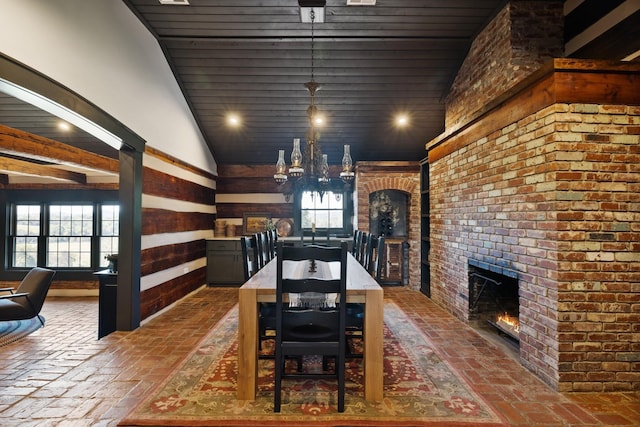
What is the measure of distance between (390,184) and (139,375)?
194 inches

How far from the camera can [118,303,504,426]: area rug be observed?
198 cm

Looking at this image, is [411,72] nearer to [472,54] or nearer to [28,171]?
[472,54]

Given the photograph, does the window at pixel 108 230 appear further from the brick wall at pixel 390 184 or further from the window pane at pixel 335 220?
the brick wall at pixel 390 184

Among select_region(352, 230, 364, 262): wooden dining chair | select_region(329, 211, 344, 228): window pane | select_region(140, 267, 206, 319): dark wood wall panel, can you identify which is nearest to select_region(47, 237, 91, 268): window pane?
select_region(140, 267, 206, 319): dark wood wall panel

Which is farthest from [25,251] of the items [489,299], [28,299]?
[489,299]

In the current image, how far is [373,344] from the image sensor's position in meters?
2.21

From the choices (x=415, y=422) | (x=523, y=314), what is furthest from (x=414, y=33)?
(x=415, y=422)

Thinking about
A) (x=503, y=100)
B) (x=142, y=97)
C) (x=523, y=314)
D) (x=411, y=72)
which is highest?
(x=411, y=72)

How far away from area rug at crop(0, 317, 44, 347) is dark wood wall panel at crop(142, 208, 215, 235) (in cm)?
182

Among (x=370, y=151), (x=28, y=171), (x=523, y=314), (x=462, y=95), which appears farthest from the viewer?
(x=370, y=151)

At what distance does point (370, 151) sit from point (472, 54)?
2478 millimetres

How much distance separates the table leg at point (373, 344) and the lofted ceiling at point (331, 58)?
9.74 feet

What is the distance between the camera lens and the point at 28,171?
470 centimetres

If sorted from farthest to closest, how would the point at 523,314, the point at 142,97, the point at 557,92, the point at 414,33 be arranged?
the point at 414,33, the point at 142,97, the point at 523,314, the point at 557,92
